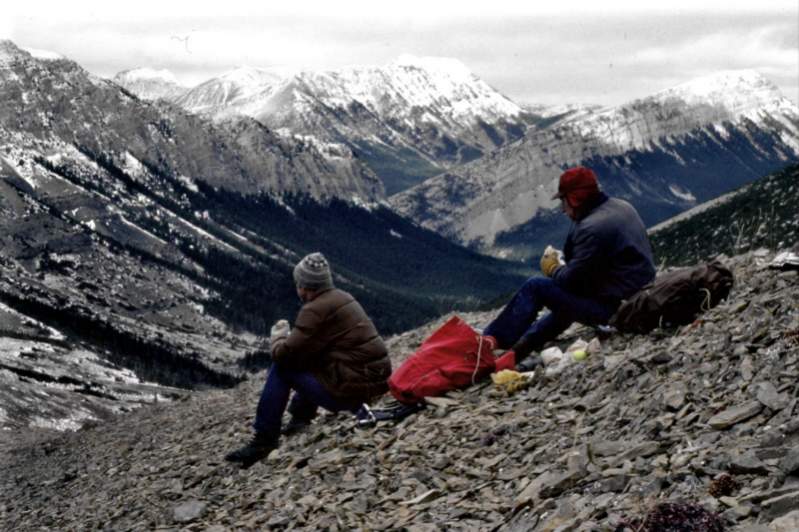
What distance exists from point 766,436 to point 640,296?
7.90 m

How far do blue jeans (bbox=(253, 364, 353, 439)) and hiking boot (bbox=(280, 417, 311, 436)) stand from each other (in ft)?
1.37

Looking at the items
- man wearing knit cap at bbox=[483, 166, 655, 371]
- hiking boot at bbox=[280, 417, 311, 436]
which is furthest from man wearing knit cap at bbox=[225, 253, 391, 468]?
man wearing knit cap at bbox=[483, 166, 655, 371]

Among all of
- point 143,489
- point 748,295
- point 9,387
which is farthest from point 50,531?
point 9,387

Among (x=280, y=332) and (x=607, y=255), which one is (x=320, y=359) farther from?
(x=607, y=255)

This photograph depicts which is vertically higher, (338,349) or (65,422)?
(338,349)

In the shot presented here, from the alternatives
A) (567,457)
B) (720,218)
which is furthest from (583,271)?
(720,218)

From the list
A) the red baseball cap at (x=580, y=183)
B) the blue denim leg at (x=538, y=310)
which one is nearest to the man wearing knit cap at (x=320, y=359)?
the blue denim leg at (x=538, y=310)

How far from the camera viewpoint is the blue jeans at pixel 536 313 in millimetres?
18812

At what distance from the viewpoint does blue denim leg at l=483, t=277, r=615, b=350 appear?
741 inches

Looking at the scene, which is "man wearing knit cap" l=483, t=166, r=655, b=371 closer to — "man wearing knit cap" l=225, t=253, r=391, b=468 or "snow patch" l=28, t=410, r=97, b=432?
"man wearing knit cap" l=225, t=253, r=391, b=468

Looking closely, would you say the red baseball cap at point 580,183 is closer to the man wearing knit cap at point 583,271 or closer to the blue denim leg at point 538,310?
the man wearing knit cap at point 583,271

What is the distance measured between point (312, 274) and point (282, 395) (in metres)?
2.64

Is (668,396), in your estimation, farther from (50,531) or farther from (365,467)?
(50,531)

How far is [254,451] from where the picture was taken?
18.3 meters
